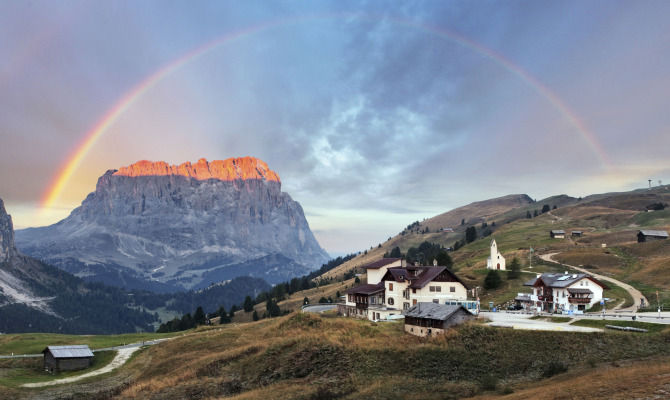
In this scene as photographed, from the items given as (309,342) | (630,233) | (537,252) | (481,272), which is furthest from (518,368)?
(630,233)

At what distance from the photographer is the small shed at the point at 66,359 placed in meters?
74.7

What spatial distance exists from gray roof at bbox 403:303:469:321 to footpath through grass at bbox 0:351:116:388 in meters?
52.2

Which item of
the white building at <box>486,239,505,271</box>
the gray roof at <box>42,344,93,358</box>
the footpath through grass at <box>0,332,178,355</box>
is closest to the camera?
the gray roof at <box>42,344,93,358</box>

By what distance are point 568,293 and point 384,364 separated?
4847 cm

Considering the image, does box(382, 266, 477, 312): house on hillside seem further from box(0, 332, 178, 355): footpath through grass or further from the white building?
box(0, 332, 178, 355): footpath through grass

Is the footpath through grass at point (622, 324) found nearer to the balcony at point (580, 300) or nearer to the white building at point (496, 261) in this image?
the balcony at point (580, 300)

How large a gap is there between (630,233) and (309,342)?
16255 centimetres

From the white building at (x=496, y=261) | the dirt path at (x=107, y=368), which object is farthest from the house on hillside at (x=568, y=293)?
the dirt path at (x=107, y=368)

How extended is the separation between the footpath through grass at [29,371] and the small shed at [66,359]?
1.14m

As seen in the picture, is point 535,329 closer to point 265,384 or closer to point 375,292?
point 265,384

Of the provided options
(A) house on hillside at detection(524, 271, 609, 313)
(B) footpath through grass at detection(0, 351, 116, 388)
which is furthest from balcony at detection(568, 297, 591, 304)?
(B) footpath through grass at detection(0, 351, 116, 388)

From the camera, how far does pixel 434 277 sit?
8744cm

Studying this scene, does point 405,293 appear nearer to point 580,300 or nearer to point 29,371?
point 580,300

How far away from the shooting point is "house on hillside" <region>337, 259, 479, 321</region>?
289ft
